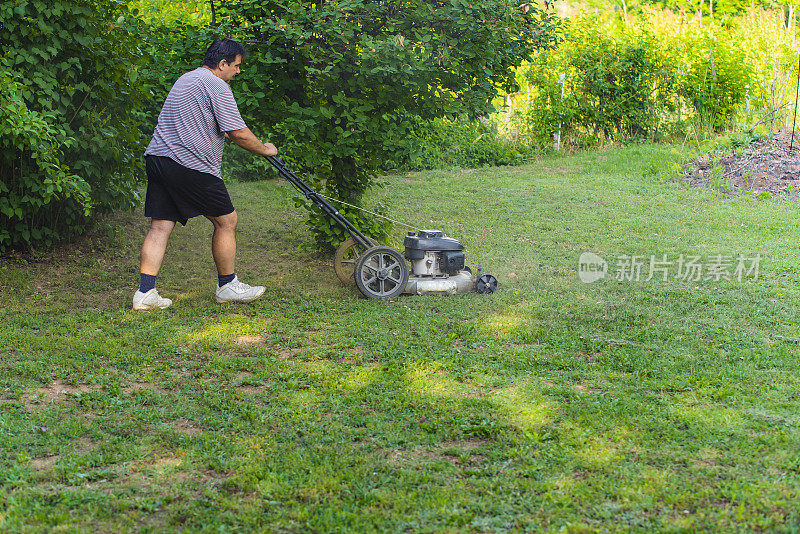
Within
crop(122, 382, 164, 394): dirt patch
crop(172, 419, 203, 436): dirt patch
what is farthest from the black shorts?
crop(172, 419, 203, 436): dirt patch

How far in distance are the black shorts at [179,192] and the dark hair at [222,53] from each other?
0.72m

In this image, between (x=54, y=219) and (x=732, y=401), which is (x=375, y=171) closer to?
(x=54, y=219)

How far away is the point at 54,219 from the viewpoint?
6.12 metres

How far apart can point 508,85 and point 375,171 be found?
1.34 metres

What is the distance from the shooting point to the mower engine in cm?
560

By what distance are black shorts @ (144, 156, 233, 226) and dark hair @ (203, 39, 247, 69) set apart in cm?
72

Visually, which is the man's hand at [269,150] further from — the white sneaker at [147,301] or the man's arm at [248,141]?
the white sneaker at [147,301]

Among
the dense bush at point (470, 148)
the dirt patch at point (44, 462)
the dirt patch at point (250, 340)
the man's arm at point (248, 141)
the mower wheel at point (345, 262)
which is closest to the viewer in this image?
the dirt patch at point (44, 462)

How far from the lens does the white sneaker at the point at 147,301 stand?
16.9 ft

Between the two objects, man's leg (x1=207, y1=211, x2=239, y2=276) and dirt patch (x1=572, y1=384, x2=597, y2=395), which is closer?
dirt patch (x1=572, y1=384, x2=597, y2=395)

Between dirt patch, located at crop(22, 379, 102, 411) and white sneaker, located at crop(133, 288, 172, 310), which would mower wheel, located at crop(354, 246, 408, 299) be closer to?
white sneaker, located at crop(133, 288, 172, 310)

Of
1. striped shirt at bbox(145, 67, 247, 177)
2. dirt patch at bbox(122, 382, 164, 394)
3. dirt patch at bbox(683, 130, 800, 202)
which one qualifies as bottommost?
dirt patch at bbox(122, 382, 164, 394)

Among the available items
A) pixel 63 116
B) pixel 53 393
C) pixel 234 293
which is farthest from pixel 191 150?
pixel 53 393

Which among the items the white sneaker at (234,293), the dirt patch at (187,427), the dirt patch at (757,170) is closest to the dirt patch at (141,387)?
the dirt patch at (187,427)
